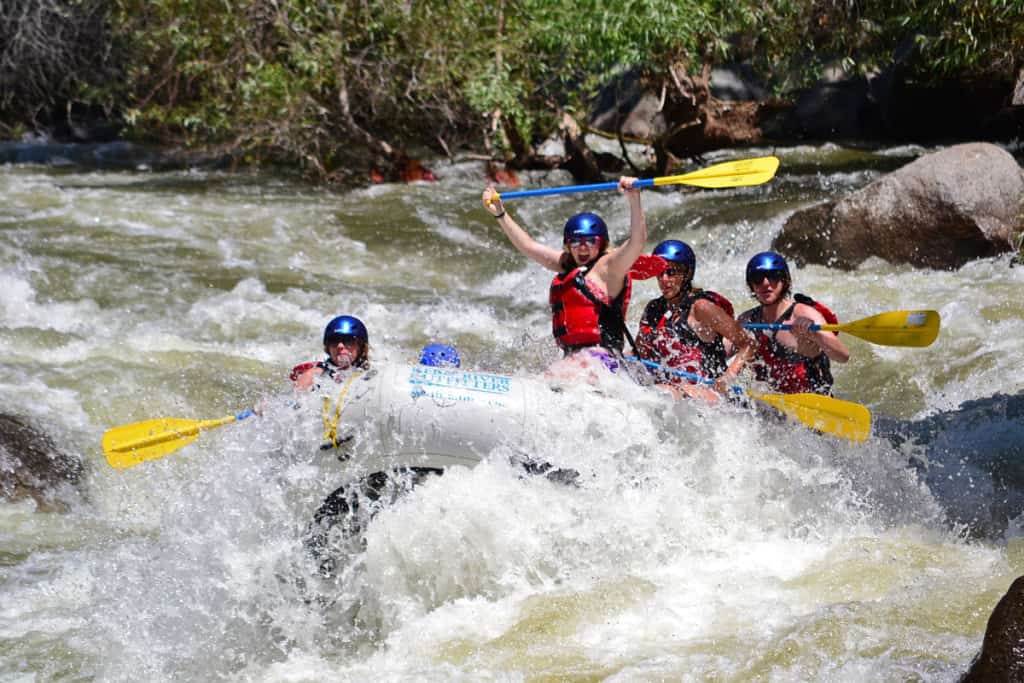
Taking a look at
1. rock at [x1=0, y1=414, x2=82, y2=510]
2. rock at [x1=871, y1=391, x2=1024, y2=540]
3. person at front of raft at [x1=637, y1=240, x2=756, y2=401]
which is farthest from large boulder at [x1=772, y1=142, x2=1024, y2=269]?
rock at [x1=0, y1=414, x2=82, y2=510]

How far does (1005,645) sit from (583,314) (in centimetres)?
256

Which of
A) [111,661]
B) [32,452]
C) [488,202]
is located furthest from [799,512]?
[32,452]

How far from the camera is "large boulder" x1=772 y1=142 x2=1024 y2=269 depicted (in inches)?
336

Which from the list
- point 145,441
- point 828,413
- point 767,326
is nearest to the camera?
point 145,441

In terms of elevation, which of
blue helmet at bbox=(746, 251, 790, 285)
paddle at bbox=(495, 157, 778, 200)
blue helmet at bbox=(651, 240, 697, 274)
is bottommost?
blue helmet at bbox=(746, 251, 790, 285)

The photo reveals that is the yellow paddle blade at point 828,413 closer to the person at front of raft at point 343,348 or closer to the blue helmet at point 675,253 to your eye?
the blue helmet at point 675,253

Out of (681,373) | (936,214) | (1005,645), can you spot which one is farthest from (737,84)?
(1005,645)

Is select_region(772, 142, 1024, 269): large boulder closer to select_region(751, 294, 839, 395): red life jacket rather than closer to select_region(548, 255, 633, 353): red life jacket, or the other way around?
select_region(751, 294, 839, 395): red life jacket

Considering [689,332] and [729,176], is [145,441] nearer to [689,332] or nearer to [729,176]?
[689,332]

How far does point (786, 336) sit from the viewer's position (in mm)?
5883

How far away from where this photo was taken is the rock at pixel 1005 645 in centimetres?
324

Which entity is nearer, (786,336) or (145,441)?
(145,441)

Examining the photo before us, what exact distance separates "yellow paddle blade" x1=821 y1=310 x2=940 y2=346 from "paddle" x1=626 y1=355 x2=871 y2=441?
344 millimetres

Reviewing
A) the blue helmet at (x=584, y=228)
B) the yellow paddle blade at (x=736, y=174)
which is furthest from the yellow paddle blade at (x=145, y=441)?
the yellow paddle blade at (x=736, y=174)
